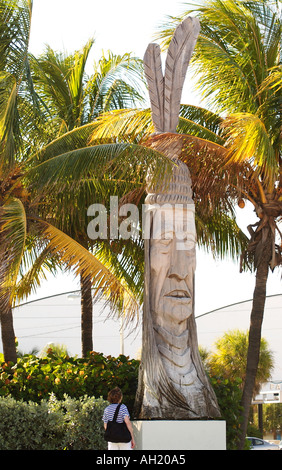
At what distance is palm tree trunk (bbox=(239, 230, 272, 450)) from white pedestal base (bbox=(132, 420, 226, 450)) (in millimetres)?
3178

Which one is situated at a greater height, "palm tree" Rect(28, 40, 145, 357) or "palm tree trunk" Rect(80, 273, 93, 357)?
"palm tree" Rect(28, 40, 145, 357)

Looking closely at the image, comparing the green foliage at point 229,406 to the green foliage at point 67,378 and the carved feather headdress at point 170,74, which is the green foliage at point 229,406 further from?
the carved feather headdress at point 170,74

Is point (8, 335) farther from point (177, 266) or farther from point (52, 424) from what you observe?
point (177, 266)

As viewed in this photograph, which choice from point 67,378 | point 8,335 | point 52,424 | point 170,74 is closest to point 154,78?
point 170,74

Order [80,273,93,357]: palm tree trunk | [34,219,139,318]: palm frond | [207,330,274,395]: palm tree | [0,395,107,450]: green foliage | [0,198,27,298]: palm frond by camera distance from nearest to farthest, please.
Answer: [0,395,107,450]: green foliage < [0,198,27,298]: palm frond < [34,219,139,318]: palm frond < [80,273,93,357]: palm tree trunk < [207,330,274,395]: palm tree

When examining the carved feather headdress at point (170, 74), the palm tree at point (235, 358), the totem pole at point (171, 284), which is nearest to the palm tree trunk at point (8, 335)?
the totem pole at point (171, 284)

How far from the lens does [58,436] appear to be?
34.4ft

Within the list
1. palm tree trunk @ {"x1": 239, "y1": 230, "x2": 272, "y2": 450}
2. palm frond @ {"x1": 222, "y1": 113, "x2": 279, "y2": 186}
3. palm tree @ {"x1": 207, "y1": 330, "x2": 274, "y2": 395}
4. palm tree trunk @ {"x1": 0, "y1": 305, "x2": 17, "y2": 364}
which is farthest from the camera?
palm tree @ {"x1": 207, "y1": 330, "x2": 274, "y2": 395}

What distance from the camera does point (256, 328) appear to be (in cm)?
1358

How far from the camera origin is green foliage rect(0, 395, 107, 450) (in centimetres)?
1012

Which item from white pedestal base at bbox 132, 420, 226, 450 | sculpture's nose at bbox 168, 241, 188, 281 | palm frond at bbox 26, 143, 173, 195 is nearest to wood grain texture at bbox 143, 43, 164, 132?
palm frond at bbox 26, 143, 173, 195

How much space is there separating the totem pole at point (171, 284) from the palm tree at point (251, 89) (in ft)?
7.19

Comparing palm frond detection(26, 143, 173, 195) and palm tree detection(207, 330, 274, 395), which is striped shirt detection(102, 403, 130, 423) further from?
palm tree detection(207, 330, 274, 395)
